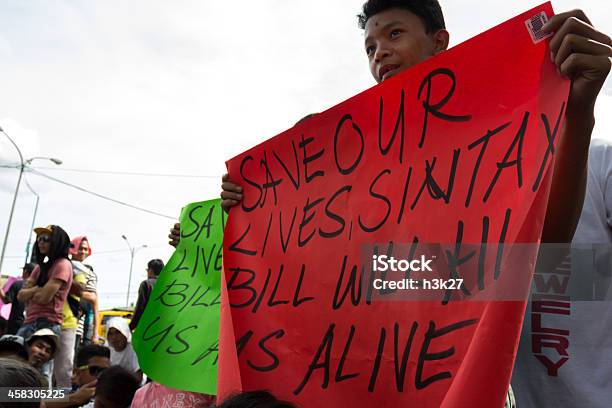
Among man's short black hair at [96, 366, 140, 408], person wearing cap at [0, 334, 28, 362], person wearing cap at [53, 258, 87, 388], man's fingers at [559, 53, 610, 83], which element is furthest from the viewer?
person wearing cap at [53, 258, 87, 388]

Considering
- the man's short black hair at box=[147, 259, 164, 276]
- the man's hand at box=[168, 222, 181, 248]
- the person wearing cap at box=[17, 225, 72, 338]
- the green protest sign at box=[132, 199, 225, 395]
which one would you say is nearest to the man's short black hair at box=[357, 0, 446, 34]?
the green protest sign at box=[132, 199, 225, 395]

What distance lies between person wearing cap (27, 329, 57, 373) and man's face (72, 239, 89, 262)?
1.28 metres

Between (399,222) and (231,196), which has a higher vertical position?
(231,196)

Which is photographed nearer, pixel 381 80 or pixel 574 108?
pixel 574 108

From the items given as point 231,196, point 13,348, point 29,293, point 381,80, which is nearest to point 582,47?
point 381,80

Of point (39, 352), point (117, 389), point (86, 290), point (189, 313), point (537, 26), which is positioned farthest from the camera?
point (86, 290)

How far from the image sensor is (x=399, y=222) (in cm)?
121

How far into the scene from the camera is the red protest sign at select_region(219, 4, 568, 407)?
39.5 inches

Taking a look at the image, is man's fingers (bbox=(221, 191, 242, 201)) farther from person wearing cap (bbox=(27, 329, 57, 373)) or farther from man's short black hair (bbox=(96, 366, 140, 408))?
person wearing cap (bbox=(27, 329, 57, 373))

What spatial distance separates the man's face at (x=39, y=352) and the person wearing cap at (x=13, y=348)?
7 cm

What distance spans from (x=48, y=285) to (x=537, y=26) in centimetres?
390

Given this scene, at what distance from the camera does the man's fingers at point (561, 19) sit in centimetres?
100

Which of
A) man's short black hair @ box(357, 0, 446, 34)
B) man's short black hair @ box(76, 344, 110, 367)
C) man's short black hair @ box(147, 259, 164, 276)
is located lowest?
man's short black hair @ box(76, 344, 110, 367)

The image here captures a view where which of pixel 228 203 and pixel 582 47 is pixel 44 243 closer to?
pixel 228 203
